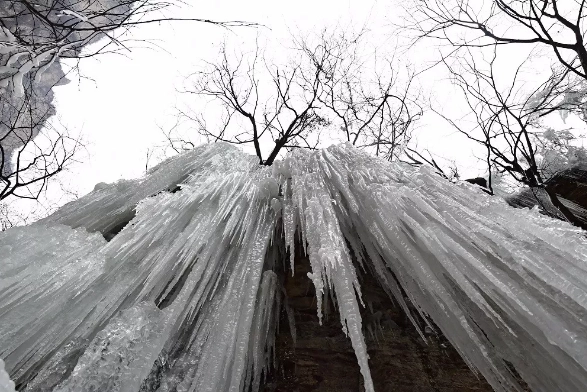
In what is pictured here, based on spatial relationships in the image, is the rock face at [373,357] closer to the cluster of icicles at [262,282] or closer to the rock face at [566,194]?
the cluster of icicles at [262,282]

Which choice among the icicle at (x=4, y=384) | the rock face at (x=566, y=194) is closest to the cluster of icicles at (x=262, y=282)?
the icicle at (x=4, y=384)

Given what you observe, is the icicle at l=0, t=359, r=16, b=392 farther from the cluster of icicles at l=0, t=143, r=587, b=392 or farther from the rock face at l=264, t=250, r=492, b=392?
the rock face at l=264, t=250, r=492, b=392

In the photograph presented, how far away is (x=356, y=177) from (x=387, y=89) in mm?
7519

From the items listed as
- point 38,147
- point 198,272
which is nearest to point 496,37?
point 198,272

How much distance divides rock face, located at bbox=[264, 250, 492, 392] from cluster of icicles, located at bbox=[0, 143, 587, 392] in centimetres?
8

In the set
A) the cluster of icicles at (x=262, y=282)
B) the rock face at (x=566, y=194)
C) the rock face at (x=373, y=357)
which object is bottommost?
the rock face at (x=566, y=194)

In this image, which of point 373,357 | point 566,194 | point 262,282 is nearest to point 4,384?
point 262,282

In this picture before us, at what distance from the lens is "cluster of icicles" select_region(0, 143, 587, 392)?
3.74 ft

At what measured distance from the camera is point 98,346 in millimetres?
1197

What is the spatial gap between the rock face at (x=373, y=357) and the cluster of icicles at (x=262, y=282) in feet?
0.26

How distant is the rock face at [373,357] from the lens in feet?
4.24

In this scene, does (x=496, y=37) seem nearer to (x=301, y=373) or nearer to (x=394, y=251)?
(x=394, y=251)

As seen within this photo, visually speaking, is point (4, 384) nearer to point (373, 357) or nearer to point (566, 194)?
point (373, 357)

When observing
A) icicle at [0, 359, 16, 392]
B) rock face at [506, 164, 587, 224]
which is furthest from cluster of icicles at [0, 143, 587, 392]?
rock face at [506, 164, 587, 224]
